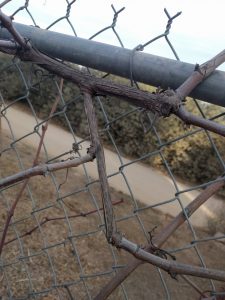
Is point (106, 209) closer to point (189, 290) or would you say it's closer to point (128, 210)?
point (189, 290)

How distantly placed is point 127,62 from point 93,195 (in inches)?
78.0

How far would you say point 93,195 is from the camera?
287cm

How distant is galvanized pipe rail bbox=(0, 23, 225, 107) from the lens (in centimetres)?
81

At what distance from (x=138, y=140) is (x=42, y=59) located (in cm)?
595

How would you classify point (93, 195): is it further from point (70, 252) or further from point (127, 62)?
point (127, 62)

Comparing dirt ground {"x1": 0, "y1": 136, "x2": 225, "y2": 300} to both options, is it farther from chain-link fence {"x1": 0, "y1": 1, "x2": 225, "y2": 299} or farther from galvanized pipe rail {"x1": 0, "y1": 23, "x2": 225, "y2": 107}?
galvanized pipe rail {"x1": 0, "y1": 23, "x2": 225, "y2": 107}

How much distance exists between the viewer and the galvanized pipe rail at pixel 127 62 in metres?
0.81

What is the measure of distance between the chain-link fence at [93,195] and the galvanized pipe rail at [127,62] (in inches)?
1.1

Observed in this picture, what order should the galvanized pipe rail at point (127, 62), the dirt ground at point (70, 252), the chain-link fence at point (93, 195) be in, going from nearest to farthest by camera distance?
the galvanized pipe rail at point (127, 62)
the chain-link fence at point (93, 195)
the dirt ground at point (70, 252)

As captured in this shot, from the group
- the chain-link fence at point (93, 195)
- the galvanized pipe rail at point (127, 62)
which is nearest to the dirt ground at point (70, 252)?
the chain-link fence at point (93, 195)

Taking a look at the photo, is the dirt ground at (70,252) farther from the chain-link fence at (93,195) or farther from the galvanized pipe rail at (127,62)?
the galvanized pipe rail at (127,62)

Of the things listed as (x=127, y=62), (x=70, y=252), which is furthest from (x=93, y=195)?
(x=127, y=62)

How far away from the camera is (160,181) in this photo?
21.5 feet

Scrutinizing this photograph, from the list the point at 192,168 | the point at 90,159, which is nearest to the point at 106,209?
the point at 90,159
